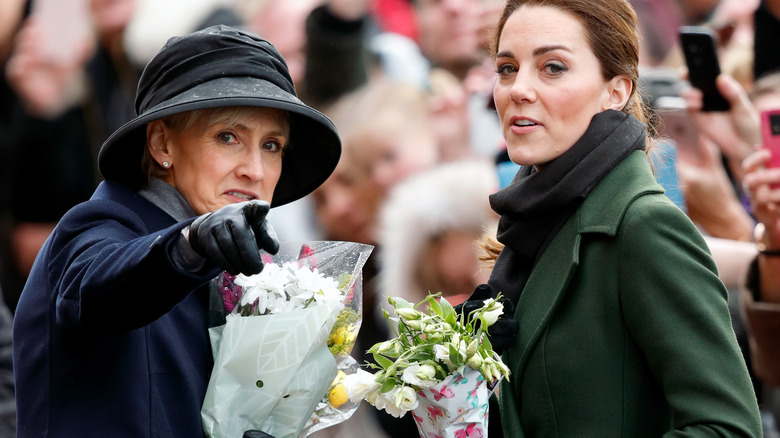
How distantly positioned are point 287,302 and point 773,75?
3.43m

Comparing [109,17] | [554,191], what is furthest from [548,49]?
[109,17]

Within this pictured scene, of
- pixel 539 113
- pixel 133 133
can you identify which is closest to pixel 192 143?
pixel 133 133

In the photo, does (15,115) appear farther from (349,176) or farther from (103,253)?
(103,253)

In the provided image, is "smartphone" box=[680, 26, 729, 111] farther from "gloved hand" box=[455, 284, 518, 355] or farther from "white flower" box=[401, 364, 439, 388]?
"white flower" box=[401, 364, 439, 388]

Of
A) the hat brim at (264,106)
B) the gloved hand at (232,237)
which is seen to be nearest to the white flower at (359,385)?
the gloved hand at (232,237)

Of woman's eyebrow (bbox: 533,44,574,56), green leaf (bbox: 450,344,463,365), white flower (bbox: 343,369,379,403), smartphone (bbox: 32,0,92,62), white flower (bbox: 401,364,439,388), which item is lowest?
white flower (bbox: 343,369,379,403)

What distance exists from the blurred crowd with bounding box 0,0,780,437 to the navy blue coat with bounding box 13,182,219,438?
7.28 feet

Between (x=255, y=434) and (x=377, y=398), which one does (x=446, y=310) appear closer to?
(x=377, y=398)

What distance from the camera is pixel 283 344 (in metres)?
2.64

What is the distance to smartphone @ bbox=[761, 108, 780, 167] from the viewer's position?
4121 mm

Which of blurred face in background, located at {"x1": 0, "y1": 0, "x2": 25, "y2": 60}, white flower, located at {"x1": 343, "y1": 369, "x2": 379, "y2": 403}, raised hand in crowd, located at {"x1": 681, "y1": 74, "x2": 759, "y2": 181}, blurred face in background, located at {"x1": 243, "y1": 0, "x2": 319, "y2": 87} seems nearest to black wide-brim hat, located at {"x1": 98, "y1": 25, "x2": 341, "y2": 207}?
white flower, located at {"x1": 343, "y1": 369, "x2": 379, "y2": 403}

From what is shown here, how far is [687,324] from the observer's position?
94.0 inches

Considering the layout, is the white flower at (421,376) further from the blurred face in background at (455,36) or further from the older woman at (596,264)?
the blurred face in background at (455,36)

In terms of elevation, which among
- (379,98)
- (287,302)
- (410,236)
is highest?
(287,302)
